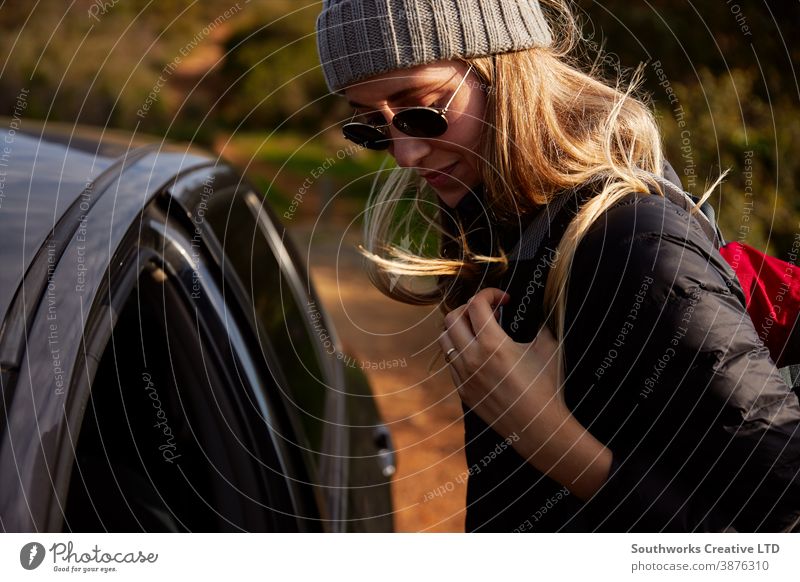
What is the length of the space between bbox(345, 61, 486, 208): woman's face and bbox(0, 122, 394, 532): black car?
52 cm

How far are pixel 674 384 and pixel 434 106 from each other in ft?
2.01

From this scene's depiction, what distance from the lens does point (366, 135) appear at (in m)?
1.66

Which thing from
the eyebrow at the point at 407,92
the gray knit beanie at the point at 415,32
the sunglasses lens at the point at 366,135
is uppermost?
the gray knit beanie at the point at 415,32

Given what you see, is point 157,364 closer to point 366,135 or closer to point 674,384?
point 366,135

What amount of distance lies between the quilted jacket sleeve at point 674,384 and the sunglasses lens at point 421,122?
340 mm

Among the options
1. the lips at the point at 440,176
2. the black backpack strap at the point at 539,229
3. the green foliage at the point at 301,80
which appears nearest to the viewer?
the black backpack strap at the point at 539,229

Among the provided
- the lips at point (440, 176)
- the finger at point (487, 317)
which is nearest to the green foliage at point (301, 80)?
the lips at point (440, 176)

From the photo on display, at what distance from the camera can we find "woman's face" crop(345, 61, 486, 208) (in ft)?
5.07

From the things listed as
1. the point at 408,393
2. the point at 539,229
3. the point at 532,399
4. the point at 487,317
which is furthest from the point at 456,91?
the point at 408,393

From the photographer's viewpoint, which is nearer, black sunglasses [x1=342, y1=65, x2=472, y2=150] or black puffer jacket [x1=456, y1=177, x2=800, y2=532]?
black puffer jacket [x1=456, y1=177, x2=800, y2=532]

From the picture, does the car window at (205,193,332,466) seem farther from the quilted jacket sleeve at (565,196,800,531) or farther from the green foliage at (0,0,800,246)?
the green foliage at (0,0,800,246)

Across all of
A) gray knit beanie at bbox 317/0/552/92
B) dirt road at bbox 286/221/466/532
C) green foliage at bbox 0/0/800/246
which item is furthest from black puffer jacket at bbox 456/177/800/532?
green foliage at bbox 0/0/800/246

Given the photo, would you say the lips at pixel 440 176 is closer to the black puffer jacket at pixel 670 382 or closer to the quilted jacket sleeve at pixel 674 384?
the black puffer jacket at pixel 670 382

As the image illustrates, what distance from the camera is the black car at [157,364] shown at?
4.27ft
